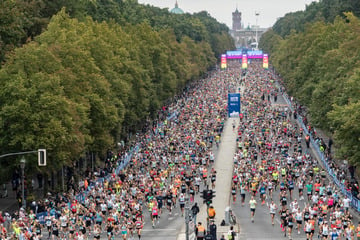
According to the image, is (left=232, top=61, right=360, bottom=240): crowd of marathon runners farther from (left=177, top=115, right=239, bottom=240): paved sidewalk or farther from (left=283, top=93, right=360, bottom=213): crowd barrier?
(left=177, top=115, right=239, bottom=240): paved sidewalk

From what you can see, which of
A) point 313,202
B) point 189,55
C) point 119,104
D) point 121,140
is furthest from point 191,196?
point 189,55

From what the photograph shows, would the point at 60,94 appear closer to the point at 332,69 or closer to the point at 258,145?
the point at 258,145

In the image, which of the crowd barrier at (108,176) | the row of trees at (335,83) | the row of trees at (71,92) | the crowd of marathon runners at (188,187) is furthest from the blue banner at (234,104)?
the row of trees at (71,92)

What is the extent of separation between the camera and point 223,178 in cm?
5762

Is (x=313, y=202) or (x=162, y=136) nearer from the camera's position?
(x=313, y=202)

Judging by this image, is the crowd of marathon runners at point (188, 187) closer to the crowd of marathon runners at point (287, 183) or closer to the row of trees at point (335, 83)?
the crowd of marathon runners at point (287, 183)

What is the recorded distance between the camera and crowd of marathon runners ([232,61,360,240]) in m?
39.7

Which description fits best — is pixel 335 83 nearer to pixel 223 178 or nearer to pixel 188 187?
pixel 223 178

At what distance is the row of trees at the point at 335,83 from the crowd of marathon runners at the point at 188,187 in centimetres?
325

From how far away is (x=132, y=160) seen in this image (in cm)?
6316

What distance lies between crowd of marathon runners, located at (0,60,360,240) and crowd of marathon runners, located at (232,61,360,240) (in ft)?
0.16

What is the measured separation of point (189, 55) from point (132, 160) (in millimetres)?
92661

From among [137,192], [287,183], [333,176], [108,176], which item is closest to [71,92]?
[108,176]

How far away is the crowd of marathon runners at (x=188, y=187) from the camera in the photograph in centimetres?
4031
